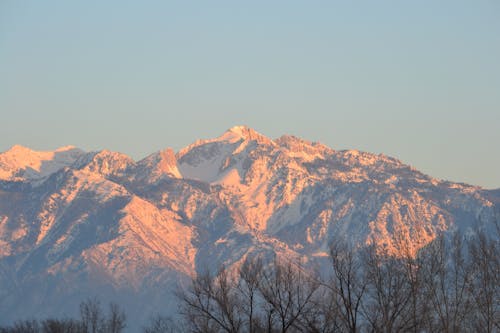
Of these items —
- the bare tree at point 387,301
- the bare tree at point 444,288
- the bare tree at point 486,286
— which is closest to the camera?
the bare tree at point 387,301

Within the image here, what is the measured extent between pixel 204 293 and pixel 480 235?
30.8m

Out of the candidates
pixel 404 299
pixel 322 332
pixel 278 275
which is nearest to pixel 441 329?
pixel 404 299

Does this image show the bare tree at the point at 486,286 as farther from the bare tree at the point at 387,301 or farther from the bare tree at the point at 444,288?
the bare tree at the point at 387,301

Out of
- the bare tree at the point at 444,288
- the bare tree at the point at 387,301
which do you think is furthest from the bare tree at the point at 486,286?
the bare tree at the point at 387,301

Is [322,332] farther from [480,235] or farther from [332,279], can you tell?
[480,235]

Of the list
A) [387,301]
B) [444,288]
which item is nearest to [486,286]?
[444,288]

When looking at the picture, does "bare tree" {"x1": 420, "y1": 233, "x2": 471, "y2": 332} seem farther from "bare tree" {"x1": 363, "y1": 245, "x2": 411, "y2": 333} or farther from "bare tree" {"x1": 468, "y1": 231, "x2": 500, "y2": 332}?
"bare tree" {"x1": 363, "y1": 245, "x2": 411, "y2": 333}

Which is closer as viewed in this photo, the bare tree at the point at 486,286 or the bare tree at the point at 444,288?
the bare tree at the point at 486,286

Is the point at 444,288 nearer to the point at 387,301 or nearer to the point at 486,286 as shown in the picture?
the point at 486,286

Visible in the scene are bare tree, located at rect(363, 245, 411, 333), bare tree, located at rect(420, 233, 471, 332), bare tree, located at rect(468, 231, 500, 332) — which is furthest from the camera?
bare tree, located at rect(420, 233, 471, 332)

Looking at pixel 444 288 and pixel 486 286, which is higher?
pixel 444 288

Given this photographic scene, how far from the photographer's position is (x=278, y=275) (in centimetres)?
12256

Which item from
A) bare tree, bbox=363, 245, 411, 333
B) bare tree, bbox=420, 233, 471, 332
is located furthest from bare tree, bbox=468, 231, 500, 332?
bare tree, bbox=363, 245, 411, 333

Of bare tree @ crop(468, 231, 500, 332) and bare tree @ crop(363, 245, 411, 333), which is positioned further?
bare tree @ crop(468, 231, 500, 332)
